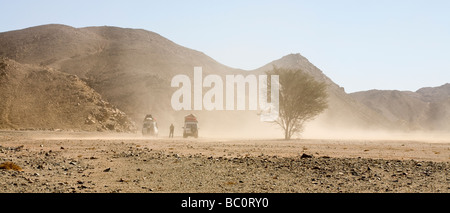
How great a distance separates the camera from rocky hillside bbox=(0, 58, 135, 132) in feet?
195

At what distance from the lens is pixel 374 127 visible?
13900 cm

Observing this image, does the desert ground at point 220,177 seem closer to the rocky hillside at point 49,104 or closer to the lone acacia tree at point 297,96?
the lone acacia tree at point 297,96

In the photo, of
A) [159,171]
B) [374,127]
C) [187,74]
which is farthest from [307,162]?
[374,127]

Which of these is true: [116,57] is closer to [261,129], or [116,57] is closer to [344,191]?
[261,129]

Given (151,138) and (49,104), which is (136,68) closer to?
(49,104)

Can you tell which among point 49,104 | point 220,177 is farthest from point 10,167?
point 49,104

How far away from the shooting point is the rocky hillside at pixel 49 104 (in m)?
59.5

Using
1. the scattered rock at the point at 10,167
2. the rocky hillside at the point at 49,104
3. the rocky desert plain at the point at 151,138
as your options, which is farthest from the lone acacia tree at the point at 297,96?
the scattered rock at the point at 10,167

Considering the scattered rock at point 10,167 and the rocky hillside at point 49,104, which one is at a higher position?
the rocky hillside at point 49,104

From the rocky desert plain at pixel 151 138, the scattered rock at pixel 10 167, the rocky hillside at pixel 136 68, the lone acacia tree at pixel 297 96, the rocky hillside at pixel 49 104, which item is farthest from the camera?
the rocky hillside at pixel 136 68

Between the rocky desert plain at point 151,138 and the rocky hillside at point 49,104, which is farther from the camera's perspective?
the rocky hillside at point 49,104

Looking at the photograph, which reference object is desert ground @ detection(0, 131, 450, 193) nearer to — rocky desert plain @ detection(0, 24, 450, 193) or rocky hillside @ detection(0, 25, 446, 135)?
rocky desert plain @ detection(0, 24, 450, 193)

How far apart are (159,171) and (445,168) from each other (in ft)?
31.7

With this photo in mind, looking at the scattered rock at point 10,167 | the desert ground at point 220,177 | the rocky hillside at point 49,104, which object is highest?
the rocky hillside at point 49,104
